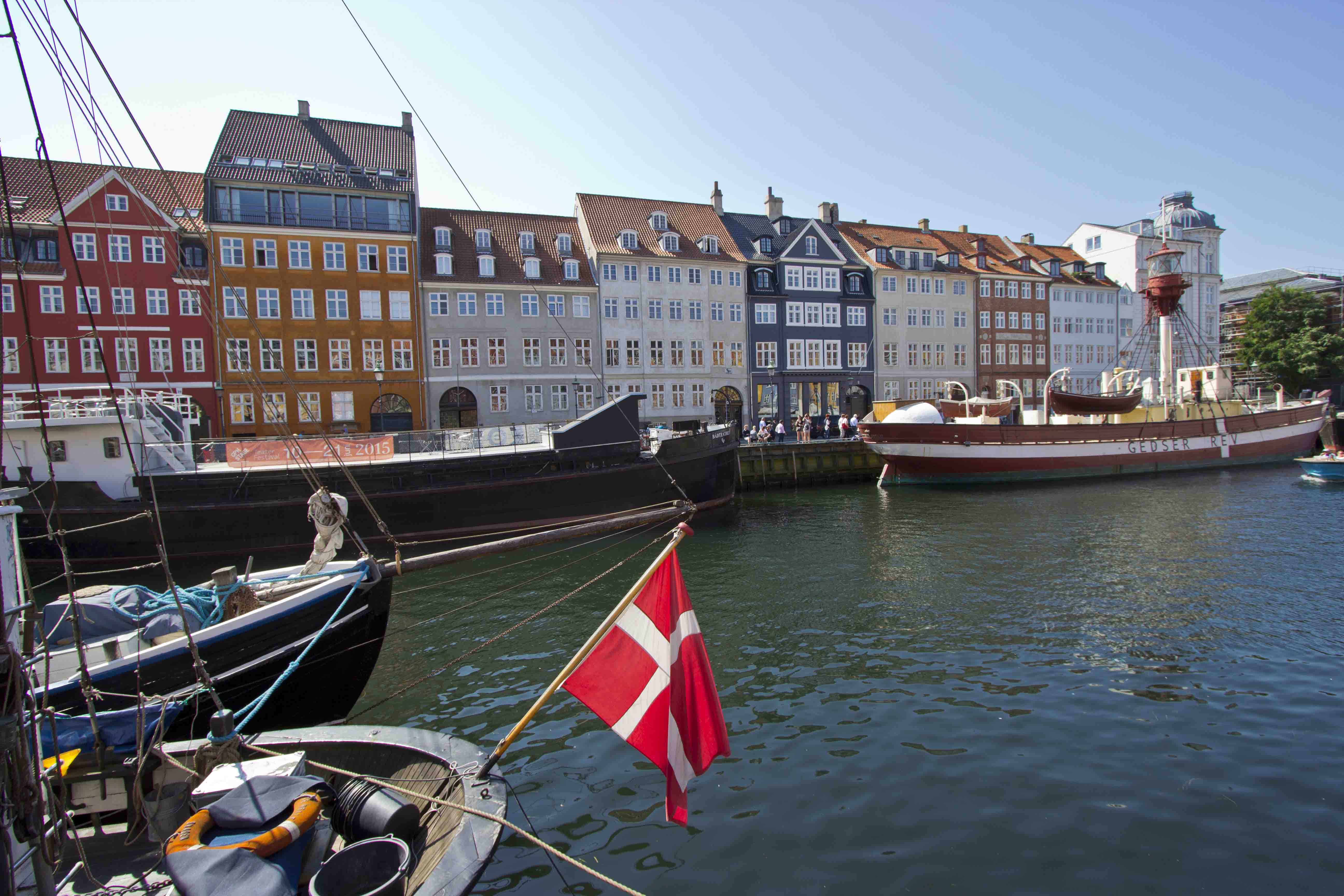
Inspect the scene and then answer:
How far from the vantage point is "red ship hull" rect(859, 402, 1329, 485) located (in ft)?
110

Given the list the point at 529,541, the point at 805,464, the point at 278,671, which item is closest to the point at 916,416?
the point at 805,464

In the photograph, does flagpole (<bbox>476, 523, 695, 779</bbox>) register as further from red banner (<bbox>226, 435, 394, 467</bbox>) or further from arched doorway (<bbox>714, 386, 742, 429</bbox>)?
arched doorway (<bbox>714, 386, 742, 429</bbox>)

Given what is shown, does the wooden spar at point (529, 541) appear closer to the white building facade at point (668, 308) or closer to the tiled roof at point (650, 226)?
the white building facade at point (668, 308)

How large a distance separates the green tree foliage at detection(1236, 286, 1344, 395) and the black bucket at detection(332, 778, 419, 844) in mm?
72043

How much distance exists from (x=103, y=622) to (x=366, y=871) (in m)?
6.04

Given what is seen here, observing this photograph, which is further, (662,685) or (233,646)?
(233,646)

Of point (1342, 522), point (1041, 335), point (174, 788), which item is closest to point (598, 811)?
point (174, 788)

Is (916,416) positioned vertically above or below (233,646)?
above

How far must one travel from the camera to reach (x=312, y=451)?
818 inches

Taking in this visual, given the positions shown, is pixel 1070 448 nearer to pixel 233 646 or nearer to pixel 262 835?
pixel 233 646

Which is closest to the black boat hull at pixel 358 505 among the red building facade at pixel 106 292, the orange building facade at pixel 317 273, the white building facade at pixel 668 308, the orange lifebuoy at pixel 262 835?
the red building facade at pixel 106 292

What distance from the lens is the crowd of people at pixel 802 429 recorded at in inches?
1545

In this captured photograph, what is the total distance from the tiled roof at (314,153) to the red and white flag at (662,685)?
1464 inches

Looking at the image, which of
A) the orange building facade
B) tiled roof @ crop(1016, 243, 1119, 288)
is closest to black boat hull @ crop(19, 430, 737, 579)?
the orange building facade
